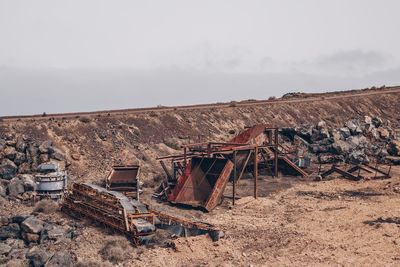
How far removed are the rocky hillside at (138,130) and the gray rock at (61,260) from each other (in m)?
9.46

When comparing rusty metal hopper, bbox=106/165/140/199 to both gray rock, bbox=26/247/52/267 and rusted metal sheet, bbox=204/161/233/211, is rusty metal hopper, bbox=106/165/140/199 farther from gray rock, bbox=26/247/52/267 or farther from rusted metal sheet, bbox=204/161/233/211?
gray rock, bbox=26/247/52/267

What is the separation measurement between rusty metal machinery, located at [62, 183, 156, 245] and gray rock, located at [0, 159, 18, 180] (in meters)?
4.14

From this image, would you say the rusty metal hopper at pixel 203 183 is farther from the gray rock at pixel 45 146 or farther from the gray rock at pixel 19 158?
the gray rock at pixel 19 158

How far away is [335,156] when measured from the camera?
1248 inches

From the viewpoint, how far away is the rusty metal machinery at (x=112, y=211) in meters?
15.6

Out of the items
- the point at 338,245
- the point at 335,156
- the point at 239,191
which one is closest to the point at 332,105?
the point at 335,156

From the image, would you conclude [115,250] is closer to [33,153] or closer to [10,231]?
[10,231]

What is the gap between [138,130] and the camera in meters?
29.8

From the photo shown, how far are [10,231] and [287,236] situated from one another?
9717mm

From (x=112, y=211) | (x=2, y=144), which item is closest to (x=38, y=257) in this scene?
(x=112, y=211)

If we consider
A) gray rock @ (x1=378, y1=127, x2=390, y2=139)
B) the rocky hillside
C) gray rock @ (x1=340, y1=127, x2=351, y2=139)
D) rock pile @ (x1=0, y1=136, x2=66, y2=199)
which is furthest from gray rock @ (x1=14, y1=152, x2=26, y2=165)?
gray rock @ (x1=378, y1=127, x2=390, y2=139)

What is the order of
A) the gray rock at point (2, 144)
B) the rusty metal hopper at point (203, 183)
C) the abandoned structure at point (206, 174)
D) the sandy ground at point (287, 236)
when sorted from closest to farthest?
the sandy ground at point (287, 236), the rusty metal hopper at point (203, 183), the abandoned structure at point (206, 174), the gray rock at point (2, 144)

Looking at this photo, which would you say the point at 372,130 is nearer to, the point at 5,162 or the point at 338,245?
the point at 338,245

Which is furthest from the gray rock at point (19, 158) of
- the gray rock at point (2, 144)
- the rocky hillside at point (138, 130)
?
the gray rock at point (2, 144)
